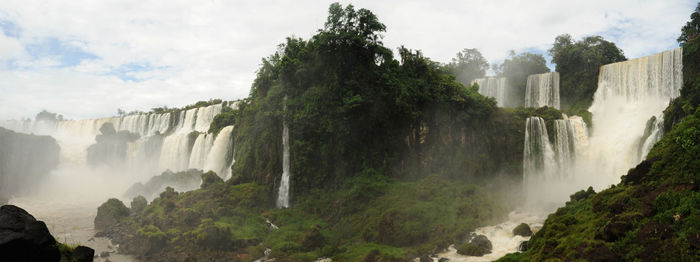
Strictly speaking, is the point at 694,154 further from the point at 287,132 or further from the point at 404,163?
the point at 287,132

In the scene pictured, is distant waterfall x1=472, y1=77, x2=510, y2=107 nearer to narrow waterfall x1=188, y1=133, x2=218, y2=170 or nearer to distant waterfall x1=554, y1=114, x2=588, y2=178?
distant waterfall x1=554, y1=114, x2=588, y2=178

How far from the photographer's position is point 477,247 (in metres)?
16.5

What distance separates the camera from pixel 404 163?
87.1ft

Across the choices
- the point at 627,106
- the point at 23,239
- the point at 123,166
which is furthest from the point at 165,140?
the point at 627,106

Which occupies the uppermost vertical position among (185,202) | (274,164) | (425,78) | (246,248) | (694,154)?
(425,78)

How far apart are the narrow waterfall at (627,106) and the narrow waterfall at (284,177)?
20.8m

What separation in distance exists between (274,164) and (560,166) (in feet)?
67.1

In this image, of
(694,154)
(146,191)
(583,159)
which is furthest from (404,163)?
(146,191)

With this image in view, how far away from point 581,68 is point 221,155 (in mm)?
34810

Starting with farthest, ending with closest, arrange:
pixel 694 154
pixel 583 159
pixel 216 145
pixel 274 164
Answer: pixel 216 145 < pixel 274 164 < pixel 583 159 < pixel 694 154

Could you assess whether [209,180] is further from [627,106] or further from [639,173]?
[627,106]

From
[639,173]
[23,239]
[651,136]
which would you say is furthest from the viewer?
[651,136]

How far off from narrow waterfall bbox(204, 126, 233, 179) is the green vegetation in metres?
26.8

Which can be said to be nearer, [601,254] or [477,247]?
[601,254]
